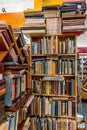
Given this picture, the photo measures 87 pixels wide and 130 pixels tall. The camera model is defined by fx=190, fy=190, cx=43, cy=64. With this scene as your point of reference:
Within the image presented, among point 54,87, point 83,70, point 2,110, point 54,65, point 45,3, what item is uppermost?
point 45,3

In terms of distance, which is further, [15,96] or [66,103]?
[66,103]

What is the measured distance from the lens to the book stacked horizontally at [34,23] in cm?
293

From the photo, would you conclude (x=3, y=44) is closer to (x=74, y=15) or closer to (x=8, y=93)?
(x=8, y=93)

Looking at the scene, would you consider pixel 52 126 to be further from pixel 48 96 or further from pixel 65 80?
pixel 65 80

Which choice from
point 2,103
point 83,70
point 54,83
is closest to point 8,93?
point 2,103

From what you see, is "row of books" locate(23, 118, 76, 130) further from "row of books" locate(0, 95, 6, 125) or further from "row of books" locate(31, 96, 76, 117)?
"row of books" locate(0, 95, 6, 125)

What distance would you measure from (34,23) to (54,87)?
1.06 m

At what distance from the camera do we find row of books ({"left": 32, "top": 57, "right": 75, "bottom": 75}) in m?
2.99

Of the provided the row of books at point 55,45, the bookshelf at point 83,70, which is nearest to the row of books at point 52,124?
the row of books at point 55,45

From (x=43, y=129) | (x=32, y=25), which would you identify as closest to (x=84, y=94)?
(x=43, y=129)

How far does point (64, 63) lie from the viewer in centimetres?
301

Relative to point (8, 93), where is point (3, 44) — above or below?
above

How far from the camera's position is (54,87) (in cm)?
304

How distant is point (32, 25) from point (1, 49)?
1363 millimetres
